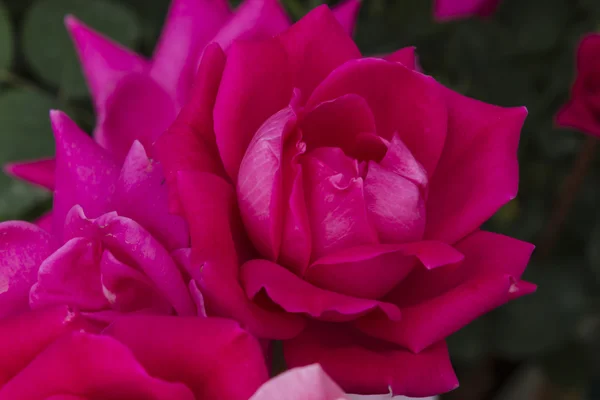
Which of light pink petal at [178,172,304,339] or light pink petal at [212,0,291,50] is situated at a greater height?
light pink petal at [212,0,291,50]

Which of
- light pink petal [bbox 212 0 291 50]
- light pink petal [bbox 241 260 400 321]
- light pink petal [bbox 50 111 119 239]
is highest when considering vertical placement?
light pink petal [bbox 212 0 291 50]

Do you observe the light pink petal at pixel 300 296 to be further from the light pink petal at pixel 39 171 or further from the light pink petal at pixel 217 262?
the light pink petal at pixel 39 171

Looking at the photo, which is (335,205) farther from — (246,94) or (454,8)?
(454,8)

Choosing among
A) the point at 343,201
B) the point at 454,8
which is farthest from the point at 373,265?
the point at 454,8

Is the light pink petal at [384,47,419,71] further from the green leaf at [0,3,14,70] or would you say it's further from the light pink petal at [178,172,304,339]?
the green leaf at [0,3,14,70]

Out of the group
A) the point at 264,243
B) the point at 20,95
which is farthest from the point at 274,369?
the point at 20,95

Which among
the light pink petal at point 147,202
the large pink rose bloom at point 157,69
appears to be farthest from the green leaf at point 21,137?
the light pink petal at point 147,202

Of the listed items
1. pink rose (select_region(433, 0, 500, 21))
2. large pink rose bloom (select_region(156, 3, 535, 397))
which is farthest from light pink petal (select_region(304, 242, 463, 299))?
pink rose (select_region(433, 0, 500, 21))

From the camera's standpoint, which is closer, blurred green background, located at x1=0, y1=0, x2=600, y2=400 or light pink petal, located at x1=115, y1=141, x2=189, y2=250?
light pink petal, located at x1=115, y1=141, x2=189, y2=250
